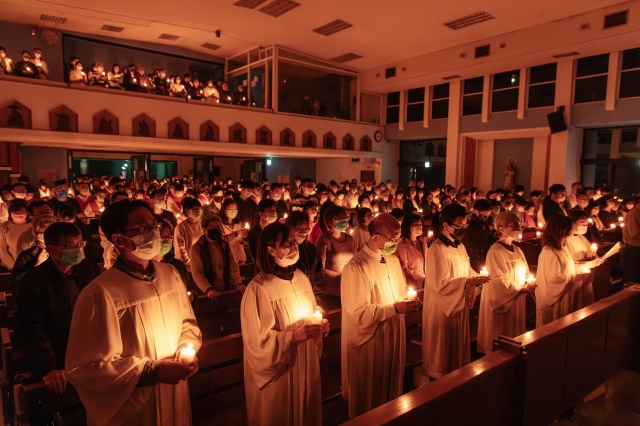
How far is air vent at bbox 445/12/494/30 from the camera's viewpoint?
1300cm

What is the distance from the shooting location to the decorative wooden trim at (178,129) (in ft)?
46.1

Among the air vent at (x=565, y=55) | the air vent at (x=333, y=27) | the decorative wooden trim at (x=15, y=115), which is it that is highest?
the air vent at (x=333, y=27)

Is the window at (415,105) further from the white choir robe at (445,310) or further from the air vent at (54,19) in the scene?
the white choir robe at (445,310)

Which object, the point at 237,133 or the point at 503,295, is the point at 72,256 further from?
the point at 237,133

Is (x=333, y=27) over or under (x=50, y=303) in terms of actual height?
over

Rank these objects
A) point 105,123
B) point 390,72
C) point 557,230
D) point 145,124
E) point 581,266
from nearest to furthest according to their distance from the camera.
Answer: point 557,230, point 581,266, point 105,123, point 145,124, point 390,72

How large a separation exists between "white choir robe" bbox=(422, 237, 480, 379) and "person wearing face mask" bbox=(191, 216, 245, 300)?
77.3 inches

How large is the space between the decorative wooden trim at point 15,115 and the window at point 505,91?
16.0 meters

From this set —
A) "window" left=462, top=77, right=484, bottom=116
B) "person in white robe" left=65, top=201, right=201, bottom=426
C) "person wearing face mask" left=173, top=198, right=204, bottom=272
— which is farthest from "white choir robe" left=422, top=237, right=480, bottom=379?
"window" left=462, top=77, right=484, bottom=116

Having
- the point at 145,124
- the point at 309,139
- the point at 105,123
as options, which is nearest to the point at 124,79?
the point at 145,124

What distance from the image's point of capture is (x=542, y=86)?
600 inches

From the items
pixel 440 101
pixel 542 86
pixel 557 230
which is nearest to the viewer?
pixel 557 230

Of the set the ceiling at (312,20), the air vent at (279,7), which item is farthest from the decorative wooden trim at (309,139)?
the air vent at (279,7)

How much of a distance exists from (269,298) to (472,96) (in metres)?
17.2
